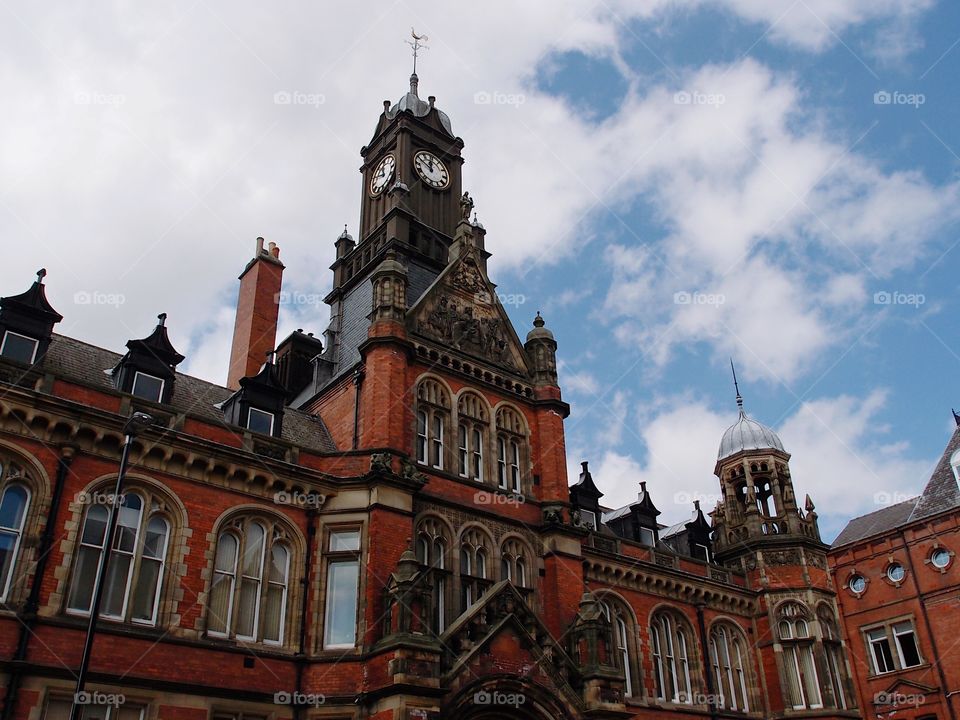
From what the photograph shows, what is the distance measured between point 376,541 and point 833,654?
859 inches

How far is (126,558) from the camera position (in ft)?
70.5

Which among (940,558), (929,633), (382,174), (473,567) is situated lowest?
(929,633)

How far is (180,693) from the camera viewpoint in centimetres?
2069

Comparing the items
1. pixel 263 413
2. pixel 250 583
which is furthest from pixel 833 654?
pixel 263 413

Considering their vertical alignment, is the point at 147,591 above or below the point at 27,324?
below

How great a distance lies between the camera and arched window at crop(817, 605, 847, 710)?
1352 inches

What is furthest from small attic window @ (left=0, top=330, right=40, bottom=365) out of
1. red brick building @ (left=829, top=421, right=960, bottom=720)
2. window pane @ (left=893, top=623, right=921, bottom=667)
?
window pane @ (left=893, top=623, right=921, bottom=667)

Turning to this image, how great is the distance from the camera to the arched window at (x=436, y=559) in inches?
1013

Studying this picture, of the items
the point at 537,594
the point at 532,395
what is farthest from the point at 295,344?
the point at 537,594

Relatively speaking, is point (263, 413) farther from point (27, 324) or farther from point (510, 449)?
point (510, 449)

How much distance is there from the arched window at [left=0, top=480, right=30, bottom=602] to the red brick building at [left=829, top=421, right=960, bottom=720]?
3396 centimetres

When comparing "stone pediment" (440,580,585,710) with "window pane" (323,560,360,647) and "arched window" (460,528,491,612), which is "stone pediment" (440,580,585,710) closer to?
"arched window" (460,528,491,612)

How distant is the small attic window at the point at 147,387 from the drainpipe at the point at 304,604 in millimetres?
5433

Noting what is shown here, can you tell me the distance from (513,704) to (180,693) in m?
8.74
